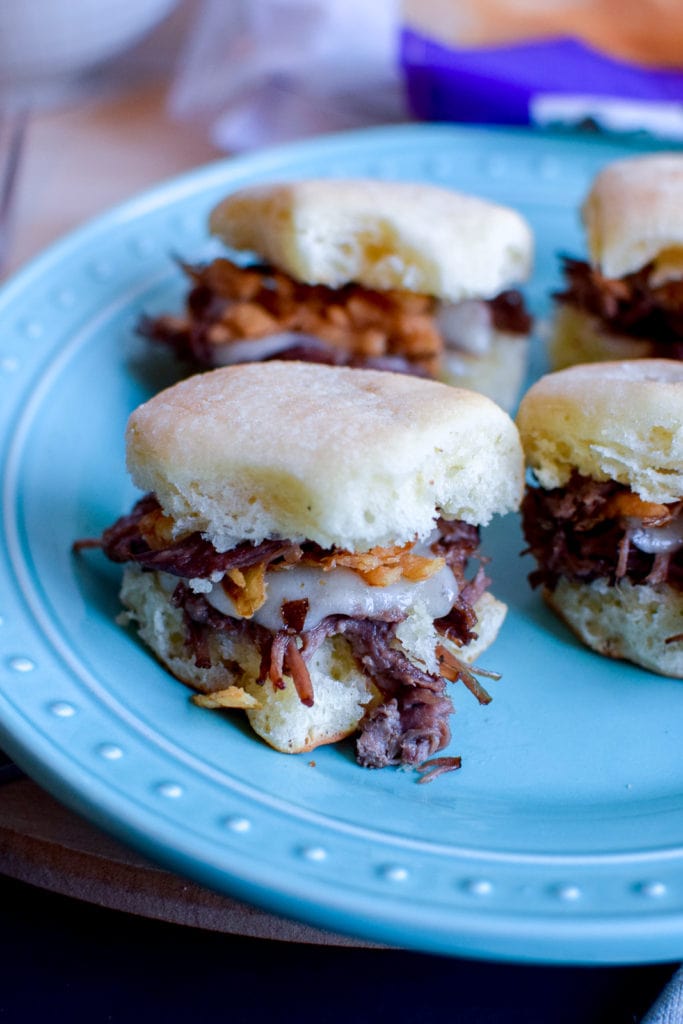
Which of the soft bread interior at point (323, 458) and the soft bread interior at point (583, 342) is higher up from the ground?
the soft bread interior at point (323, 458)

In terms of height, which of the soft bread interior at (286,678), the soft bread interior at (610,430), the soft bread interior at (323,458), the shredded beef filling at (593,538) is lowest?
the shredded beef filling at (593,538)

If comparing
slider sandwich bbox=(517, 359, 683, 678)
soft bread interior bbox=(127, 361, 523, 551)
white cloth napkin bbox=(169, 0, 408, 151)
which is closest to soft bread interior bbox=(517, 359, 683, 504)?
slider sandwich bbox=(517, 359, 683, 678)

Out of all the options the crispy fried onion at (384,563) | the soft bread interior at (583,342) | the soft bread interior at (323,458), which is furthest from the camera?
the soft bread interior at (583,342)

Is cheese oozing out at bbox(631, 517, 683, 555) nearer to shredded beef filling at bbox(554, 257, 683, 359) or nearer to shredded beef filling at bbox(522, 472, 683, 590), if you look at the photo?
shredded beef filling at bbox(522, 472, 683, 590)

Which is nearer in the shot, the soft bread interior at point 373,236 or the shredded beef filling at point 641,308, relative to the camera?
the soft bread interior at point 373,236

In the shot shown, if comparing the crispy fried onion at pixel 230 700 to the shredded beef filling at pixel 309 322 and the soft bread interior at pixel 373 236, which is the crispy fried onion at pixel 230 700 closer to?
the shredded beef filling at pixel 309 322

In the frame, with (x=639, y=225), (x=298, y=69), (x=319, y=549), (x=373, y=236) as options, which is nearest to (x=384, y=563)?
(x=319, y=549)

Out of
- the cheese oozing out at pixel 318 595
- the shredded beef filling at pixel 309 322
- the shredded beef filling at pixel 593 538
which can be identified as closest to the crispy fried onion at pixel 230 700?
the cheese oozing out at pixel 318 595

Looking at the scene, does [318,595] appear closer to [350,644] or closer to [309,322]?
[350,644]
